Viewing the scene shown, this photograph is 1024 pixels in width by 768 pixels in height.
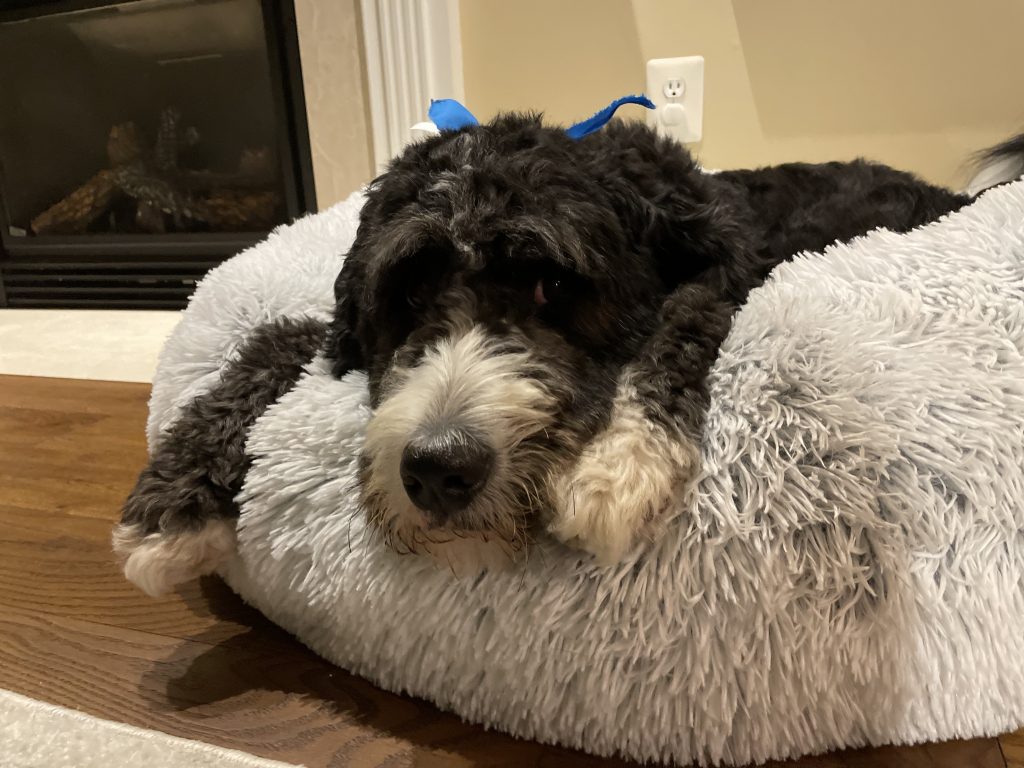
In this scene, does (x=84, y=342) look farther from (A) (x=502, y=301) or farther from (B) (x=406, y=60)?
(A) (x=502, y=301)

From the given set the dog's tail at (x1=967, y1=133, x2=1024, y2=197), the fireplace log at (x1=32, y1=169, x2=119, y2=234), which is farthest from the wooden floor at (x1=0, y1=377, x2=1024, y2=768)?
the fireplace log at (x1=32, y1=169, x2=119, y2=234)

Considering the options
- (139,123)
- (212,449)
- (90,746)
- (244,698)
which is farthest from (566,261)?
(139,123)

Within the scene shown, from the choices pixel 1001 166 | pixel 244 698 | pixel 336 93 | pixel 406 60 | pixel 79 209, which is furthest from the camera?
pixel 79 209

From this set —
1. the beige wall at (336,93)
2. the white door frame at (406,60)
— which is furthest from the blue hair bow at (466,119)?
the beige wall at (336,93)

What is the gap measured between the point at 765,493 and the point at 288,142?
2.79 m

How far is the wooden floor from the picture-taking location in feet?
3.14

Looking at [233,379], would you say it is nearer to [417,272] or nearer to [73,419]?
[417,272]

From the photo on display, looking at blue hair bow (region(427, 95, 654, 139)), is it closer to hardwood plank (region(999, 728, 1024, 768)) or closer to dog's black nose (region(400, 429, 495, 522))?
dog's black nose (region(400, 429, 495, 522))

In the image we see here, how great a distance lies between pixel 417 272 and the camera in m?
1.08

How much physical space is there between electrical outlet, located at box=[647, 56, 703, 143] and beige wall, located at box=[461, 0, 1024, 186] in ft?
0.14

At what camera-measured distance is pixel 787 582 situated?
871 millimetres

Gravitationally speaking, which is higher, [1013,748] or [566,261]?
[566,261]

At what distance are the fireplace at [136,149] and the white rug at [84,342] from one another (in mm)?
157

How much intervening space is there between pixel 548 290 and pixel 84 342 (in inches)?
108
